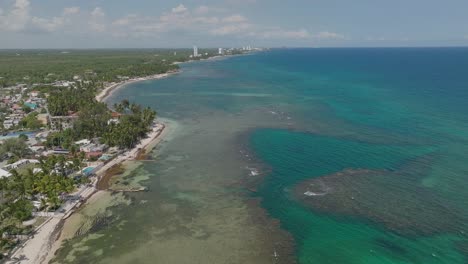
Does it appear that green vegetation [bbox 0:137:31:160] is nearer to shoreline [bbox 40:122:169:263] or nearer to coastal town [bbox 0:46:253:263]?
coastal town [bbox 0:46:253:263]

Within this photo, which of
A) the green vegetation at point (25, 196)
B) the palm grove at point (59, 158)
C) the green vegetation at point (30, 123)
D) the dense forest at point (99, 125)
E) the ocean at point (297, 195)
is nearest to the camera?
the ocean at point (297, 195)

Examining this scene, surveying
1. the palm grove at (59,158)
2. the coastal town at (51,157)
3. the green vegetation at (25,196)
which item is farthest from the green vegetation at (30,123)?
the green vegetation at (25,196)

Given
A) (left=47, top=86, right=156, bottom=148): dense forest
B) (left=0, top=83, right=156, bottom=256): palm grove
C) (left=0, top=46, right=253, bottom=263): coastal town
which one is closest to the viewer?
(left=0, top=46, right=253, bottom=263): coastal town

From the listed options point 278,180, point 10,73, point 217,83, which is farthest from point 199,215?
point 10,73

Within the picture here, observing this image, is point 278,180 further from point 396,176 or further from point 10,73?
point 10,73

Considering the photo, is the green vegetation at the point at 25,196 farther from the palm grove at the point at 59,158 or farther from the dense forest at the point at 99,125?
the dense forest at the point at 99,125

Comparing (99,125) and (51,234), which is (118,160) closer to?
(99,125)

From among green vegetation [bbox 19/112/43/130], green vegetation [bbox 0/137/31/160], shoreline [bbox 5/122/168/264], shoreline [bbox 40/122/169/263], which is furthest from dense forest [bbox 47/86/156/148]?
shoreline [bbox 5/122/168/264]
